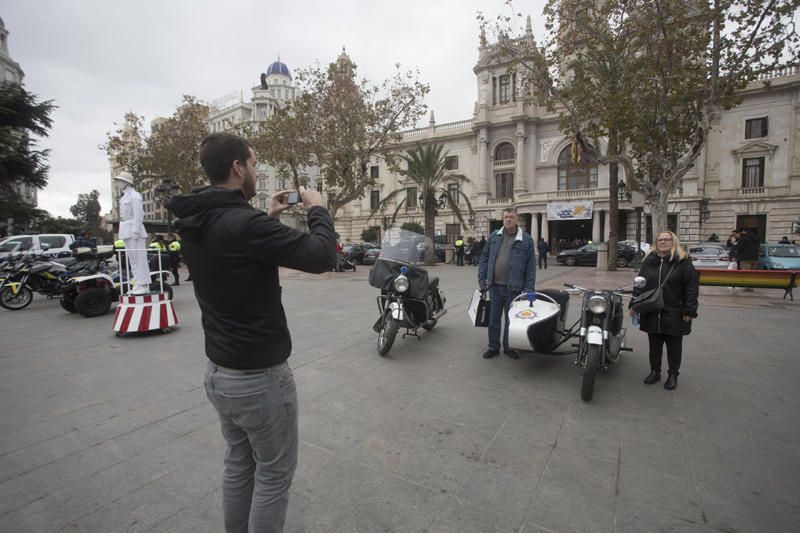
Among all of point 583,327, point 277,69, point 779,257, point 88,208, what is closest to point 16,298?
point 583,327

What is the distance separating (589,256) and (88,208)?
104251 mm

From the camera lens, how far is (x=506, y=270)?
4.87m

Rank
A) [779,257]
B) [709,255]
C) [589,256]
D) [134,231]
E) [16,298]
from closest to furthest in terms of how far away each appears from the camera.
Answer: [134,231] < [16,298] < [779,257] < [709,255] < [589,256]

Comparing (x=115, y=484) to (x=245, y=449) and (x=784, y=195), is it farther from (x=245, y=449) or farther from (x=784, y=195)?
(x=784, y=195)

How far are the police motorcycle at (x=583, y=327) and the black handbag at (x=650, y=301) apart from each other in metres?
0.14

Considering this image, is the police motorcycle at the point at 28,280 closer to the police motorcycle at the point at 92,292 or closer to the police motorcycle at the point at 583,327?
the police motorcycle at the point at 92,292

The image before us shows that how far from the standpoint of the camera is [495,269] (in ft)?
16.3

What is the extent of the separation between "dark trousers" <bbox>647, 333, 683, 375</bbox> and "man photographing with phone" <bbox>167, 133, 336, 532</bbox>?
12.9 feet

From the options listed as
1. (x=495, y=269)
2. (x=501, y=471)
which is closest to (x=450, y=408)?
(x=501, y=471)

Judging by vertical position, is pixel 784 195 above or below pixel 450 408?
above

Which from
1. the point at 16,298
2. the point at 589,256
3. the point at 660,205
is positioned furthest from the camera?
the point at 589,256

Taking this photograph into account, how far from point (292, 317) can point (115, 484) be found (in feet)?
17.0

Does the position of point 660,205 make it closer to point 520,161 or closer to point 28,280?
point 28,280

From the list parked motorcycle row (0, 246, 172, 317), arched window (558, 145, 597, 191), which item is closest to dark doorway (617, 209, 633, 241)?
arched window (558, 145, 597, 191)
